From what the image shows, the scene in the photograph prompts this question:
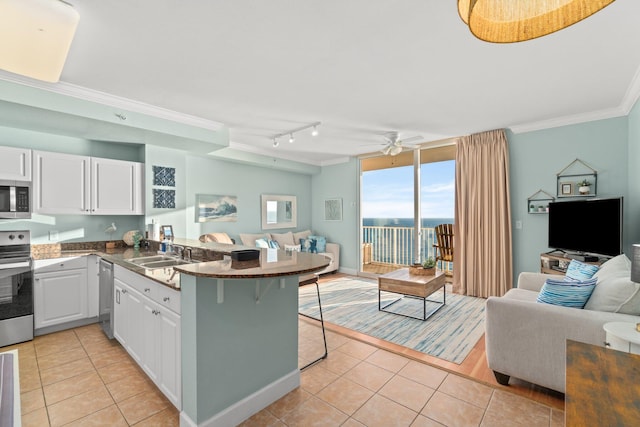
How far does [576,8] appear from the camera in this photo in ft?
2.96

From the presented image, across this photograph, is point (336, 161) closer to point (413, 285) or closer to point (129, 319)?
point (413, 285)

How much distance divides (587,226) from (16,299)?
626cm

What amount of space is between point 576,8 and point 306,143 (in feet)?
14.4

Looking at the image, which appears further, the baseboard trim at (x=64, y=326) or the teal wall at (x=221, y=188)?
the teal wall at (x=221, y=188)

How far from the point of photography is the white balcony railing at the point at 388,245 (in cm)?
679

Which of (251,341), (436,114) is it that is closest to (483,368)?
(251,341)

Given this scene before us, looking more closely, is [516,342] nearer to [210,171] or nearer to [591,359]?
[591,359]

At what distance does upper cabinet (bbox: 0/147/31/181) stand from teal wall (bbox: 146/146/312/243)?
1.19 metres

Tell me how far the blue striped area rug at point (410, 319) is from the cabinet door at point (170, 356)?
6.45ft

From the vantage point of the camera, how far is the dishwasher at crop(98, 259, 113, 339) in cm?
296

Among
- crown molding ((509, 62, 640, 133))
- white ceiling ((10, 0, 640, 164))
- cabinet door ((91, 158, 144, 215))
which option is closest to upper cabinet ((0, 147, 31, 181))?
cabinet door ((91, 158, 144, 215))

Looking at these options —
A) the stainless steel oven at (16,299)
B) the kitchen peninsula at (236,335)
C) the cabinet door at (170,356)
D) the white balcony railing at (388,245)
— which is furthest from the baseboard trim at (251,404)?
the white balcony railing at (388,245)

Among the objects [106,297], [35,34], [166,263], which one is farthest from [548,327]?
[106,297]

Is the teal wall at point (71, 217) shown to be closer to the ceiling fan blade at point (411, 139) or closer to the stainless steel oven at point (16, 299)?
the stainless steel oven at point (16, 299)
